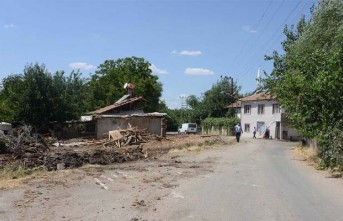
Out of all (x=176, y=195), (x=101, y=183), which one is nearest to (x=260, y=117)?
(x=101, y=183)

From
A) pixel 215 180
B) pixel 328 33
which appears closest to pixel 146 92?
pixel 328 33

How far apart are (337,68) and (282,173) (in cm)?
514

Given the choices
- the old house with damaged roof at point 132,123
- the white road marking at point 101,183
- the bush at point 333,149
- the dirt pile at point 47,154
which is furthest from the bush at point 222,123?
the white road marking at point 101,183

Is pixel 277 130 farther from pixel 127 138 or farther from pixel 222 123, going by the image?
pixel 127 138

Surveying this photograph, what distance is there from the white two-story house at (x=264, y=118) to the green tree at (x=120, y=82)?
627 inches

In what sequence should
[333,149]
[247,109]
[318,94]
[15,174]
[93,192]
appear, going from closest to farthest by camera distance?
[93,192] → [15,174] → [333,149] → [318,94] → [247,109]

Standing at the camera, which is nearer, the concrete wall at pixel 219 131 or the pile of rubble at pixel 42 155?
the pile of rubble at pixel 42 155

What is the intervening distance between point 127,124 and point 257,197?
33593 millimetres

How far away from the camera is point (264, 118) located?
6688cm

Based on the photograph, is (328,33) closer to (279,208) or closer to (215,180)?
(215,180)

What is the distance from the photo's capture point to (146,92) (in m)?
75.3

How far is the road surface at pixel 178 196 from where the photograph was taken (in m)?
10.6

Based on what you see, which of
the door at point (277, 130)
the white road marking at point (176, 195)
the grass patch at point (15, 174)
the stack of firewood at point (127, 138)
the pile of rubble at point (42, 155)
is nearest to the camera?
the white road marking at point (176, 195)

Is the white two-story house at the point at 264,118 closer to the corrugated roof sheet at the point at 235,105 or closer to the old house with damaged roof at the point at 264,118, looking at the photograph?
the old house with damaged roof at the point at 264,118
